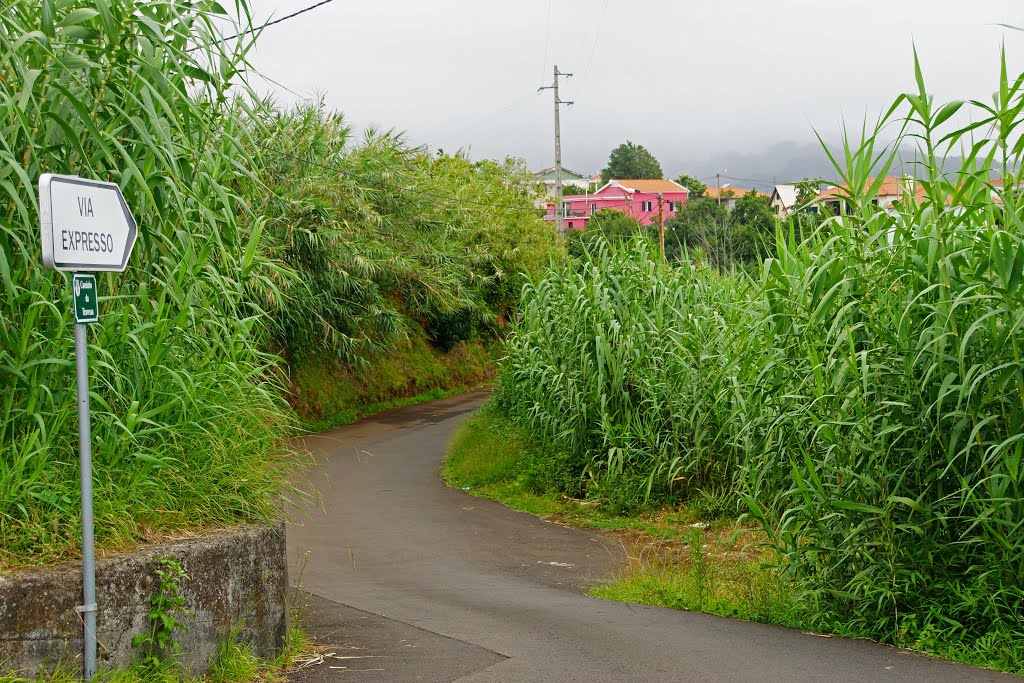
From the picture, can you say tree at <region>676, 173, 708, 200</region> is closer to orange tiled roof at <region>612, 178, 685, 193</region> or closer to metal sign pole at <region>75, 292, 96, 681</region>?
orange tiled roof at <region>612, 178, 685, 193</region>

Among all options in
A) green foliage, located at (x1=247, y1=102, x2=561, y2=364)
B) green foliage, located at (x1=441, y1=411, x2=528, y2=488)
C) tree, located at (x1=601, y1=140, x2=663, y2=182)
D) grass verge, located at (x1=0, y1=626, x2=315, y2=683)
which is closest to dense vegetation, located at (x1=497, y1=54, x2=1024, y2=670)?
grass verge, located at (x1=0, y1=626, x2=315, y2=683)

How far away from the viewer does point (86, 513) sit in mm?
4531

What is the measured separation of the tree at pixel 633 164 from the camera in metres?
130

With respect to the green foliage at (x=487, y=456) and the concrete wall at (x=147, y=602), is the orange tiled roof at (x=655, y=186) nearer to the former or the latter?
the green foliage at (x=487, y=456)

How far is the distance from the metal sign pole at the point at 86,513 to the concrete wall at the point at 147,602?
81 mm

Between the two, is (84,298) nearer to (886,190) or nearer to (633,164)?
(886,190)

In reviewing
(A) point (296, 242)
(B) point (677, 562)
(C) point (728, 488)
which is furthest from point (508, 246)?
(B) point (677, 562)

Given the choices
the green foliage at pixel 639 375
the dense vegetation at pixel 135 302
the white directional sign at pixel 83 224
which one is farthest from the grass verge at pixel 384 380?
the white directional sign at pixel 83 224

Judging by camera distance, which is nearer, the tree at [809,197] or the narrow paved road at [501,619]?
the narrow paved road at [501,619]

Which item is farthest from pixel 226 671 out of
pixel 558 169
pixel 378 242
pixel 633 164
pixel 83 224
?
pixel 633 164

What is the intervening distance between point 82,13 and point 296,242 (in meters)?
17.9

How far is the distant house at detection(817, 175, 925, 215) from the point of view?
6926mm

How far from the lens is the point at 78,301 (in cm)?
458

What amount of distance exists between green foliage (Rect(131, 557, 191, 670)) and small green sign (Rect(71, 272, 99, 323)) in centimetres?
127
